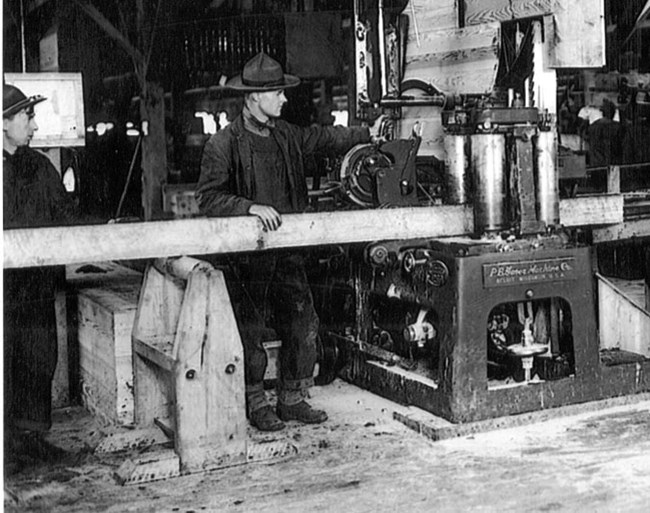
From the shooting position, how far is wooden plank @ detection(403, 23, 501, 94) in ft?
15.8

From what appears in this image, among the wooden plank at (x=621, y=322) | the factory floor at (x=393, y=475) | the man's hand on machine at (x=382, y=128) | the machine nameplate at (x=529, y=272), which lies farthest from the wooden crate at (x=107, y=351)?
the wooden plank at (x=621, y=322)

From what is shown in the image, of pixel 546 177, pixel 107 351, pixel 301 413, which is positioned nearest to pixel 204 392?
pixel 301 413

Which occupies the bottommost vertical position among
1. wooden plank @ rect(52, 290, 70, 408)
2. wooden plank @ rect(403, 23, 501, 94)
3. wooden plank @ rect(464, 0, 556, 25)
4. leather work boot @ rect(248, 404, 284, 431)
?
leather work boot @ rect(248, 404, 284, 431)

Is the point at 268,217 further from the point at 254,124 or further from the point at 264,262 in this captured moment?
the point at 254,124

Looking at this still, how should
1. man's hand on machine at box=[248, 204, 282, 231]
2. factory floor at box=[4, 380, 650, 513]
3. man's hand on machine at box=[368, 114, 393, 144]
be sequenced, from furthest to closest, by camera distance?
1. man's hand on machine at box=[368, 114, 393, 144]
2. man's hand on machine at box=[248, 204, 282, 231]
3. factory floor at box=[4, 380, 650, 513]

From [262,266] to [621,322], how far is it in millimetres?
1774

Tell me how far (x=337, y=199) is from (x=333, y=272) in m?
0.52

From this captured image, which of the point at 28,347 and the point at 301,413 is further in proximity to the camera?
the point at 301,413

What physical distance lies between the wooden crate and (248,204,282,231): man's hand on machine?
0.89 meters

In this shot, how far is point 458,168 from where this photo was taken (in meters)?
4.30

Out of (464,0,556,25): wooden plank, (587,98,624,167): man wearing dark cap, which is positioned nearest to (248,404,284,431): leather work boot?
(464,0,556,25): wooden plank

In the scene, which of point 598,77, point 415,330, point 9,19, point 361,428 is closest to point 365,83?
point 415,330

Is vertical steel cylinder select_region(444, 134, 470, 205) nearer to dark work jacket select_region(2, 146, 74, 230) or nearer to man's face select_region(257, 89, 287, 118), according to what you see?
man's face select_region(257, 89, 287, 118)

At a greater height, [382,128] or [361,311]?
[382,128]
